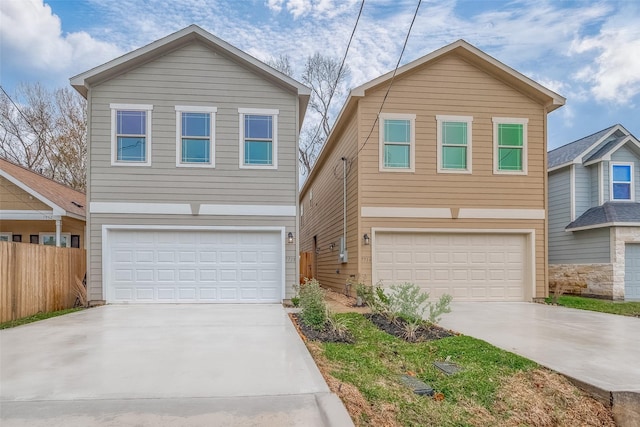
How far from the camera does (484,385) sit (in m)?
4.11

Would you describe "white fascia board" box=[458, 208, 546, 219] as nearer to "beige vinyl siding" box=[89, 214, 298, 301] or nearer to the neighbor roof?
the neighbor roof

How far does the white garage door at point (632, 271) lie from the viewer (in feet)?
39.4

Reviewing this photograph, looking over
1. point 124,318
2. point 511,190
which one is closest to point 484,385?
point 124,318

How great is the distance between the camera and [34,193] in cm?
1138

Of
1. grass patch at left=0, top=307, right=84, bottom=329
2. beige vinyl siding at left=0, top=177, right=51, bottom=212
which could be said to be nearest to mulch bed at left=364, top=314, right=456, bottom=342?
grass patch at left=0, top=307, right=84, bottom=329

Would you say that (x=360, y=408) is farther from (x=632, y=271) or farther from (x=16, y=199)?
(x=16, y=199)

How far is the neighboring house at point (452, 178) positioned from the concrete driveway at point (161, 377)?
472 cm

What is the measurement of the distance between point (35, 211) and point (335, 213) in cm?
871

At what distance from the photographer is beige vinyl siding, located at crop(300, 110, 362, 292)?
11.0 meters

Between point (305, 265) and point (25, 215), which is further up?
point (25, 215)

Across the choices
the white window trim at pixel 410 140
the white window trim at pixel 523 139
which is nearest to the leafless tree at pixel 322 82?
the white window trim at pixel 410 140

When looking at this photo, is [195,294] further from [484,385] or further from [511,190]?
[511,190]

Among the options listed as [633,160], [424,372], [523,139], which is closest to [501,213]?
[523,139]

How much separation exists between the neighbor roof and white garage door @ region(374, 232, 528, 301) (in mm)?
3096
